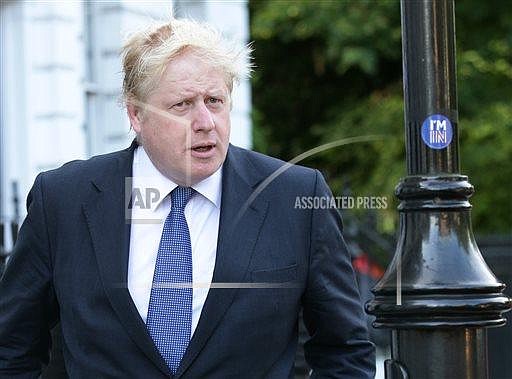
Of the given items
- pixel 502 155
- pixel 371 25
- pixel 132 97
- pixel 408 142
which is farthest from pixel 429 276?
pixel 371 25

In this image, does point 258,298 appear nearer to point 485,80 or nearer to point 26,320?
point 26,320

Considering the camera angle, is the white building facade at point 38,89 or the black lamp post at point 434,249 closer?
the black lamp post at point 434,249

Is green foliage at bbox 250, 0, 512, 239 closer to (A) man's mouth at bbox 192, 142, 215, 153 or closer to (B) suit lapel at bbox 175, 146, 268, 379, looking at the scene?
(B) suit lapel at bbox 175, 146, 268, 379

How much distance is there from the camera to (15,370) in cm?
341

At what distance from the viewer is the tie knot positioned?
11.1 feet

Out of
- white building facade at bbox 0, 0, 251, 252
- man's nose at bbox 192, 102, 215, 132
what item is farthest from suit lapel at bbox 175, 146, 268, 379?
white building facade at bbox 0, 0, 251, 252

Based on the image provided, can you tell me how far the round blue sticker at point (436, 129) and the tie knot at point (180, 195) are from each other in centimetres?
70

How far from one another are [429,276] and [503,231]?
10.8m

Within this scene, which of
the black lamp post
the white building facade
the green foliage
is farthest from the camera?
the green foliage

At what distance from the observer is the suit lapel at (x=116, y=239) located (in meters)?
3.19

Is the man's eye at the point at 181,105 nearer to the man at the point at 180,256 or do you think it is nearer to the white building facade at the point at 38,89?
the man at the point at 180,256

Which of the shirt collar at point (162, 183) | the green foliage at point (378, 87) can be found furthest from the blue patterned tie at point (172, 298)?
the green foliage at point (378, 87)

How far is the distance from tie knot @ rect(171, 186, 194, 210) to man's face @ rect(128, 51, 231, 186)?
0.05 metres

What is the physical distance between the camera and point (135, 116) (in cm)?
347
